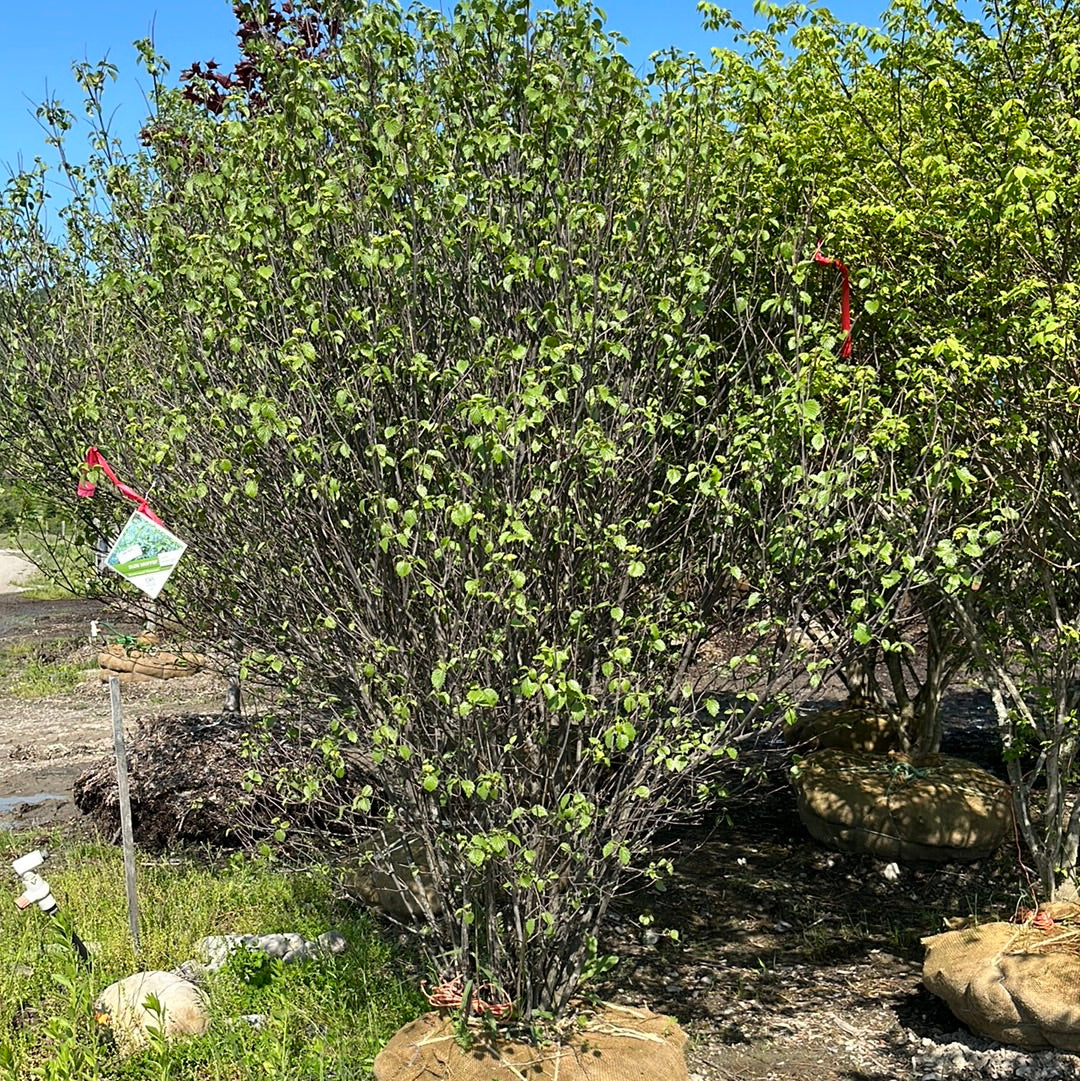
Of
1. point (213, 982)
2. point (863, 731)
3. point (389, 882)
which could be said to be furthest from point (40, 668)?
point (213, 982)

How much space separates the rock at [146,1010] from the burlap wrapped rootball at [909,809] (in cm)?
360

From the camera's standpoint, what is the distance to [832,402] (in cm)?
462

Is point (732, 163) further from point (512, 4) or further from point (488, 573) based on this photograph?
point (488, 573)

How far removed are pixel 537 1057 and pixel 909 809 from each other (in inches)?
142

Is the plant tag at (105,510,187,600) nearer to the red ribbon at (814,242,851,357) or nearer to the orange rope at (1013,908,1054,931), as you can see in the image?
the red ribbon at (814,242,851,357)

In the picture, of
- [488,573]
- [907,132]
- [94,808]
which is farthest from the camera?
[94,808]

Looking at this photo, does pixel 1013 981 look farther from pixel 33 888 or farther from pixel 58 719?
pixel 58 719

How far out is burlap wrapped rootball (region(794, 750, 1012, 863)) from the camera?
21.6ft

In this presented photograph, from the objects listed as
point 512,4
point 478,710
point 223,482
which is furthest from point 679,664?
point 512,4

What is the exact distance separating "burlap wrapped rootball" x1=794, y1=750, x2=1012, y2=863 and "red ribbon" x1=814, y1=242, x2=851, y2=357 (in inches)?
124

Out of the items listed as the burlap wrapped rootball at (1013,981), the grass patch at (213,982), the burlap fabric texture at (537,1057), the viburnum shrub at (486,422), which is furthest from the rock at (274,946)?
the burlap wrapped rootball at (1013,981)

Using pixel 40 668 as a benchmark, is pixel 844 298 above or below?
above

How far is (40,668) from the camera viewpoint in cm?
1407

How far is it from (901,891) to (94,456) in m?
4.69
